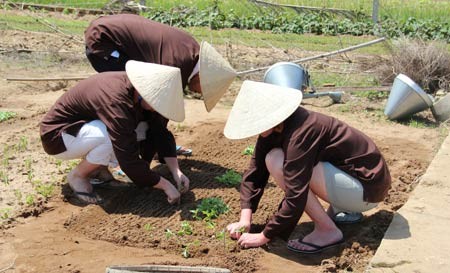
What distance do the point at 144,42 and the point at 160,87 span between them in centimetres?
110

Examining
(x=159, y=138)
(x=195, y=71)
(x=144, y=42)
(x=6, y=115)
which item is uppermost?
(x=144, y=42)

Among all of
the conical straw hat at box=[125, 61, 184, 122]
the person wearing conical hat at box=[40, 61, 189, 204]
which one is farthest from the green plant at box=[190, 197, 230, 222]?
the conical straw hat at box=[125, 61, 184, 122]

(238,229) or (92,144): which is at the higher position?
(92,144)

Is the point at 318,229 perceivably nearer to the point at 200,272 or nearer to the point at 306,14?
the point at 200,272

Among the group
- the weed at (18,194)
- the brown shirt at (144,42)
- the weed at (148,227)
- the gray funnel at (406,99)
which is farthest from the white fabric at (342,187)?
the gray funnel at (406,99)

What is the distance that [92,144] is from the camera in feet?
14.9

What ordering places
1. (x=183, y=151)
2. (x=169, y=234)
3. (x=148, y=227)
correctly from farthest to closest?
(x=183, y=151)
(x=148, y=227)
(x=169, y=234)

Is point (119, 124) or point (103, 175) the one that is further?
point (103, 175)

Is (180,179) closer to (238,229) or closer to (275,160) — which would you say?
(238,229)

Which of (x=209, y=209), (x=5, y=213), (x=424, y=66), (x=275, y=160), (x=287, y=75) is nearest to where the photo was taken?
(x=275, y=160)

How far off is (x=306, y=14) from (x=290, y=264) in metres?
9.89

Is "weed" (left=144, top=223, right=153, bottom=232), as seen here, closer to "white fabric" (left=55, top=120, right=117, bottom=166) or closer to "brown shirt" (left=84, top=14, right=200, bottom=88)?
"white fabric" (left=55, top=120, right=117, bottom=166)

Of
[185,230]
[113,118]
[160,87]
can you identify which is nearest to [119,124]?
[113,118]

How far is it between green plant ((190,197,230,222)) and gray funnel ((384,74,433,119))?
2.82 m
